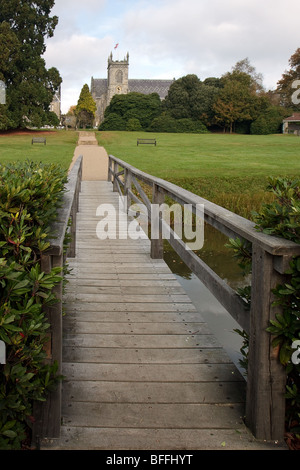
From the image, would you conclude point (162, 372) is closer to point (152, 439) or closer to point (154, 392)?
point (154, 392)

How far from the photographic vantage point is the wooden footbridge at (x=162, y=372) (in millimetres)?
2152

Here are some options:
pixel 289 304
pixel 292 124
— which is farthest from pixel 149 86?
pixel 289 304

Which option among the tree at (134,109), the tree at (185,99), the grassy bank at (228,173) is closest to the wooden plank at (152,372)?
the grassy bank at (228,173)

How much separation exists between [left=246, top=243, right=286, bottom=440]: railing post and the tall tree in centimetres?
3323

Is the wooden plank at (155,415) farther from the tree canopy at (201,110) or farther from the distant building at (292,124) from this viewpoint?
the distant building at (292,124)

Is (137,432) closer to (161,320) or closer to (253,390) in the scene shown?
(253,390)

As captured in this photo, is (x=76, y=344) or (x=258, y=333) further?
(x=76, y=344)

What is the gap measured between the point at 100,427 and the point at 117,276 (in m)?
2.58

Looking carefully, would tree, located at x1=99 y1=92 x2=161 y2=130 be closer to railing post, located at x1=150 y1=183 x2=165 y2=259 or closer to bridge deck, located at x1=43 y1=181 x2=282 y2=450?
railing post, located at x1=150 y1=183 x2=165 y2=259

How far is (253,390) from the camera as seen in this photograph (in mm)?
2230

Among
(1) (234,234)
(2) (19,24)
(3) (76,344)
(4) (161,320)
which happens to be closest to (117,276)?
(4) (161,320)

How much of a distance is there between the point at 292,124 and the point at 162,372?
49.5m

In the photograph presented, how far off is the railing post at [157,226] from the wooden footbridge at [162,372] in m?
1.23
